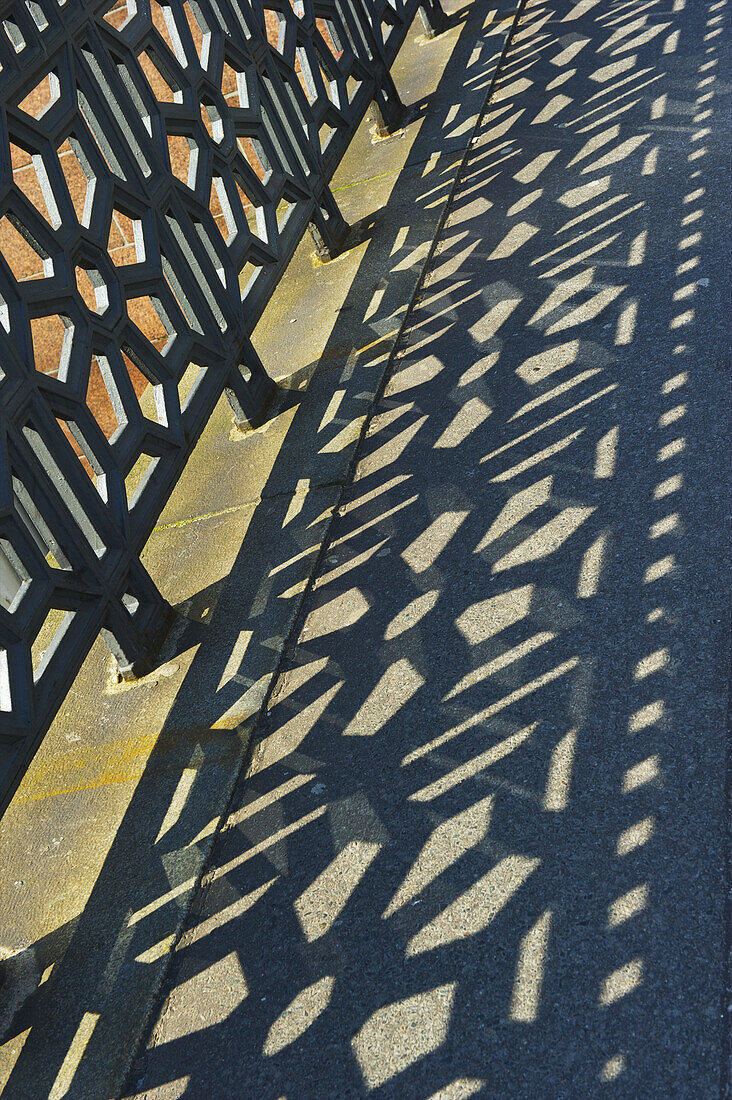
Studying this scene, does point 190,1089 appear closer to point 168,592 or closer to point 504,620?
point 504,620

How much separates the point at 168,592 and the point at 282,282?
2.54 m

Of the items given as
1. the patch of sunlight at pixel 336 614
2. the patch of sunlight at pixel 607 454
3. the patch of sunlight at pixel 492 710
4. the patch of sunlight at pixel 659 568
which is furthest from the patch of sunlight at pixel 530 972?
the patch of sunlight at pixel 607 454

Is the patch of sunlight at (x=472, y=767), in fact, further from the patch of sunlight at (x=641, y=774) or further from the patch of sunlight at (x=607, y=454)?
the patch of sunlight at (x=607, y=454)

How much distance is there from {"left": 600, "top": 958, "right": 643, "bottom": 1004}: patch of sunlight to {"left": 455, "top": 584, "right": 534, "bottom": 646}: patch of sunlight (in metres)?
1.16

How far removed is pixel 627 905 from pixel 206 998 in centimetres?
113

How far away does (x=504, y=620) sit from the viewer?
3.13m

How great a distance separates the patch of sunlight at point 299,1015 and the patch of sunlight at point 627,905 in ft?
2.38

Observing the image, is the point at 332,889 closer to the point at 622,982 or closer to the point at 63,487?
the point at 622,982

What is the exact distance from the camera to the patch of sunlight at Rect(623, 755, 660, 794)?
2487mm

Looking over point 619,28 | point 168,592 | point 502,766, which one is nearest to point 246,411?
point 168,592

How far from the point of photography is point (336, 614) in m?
3.50

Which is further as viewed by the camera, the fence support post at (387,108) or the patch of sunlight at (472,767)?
the fence support post at (387,108)

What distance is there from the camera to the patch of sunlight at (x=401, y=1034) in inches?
87.7

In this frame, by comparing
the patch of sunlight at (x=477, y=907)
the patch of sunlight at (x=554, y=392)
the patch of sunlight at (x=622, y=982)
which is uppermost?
the patch of sunlight at (x=554, y=392)
